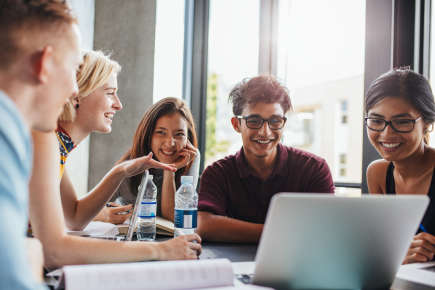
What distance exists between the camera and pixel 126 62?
10.5 feet

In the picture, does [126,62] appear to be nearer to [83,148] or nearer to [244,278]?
[83,148]

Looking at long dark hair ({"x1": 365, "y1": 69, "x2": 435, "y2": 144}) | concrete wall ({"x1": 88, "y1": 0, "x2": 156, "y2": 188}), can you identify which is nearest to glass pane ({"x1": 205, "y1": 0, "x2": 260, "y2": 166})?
concrete wall ({"x1": 88, "y1": 0, "x2": 156, "y2": 188})

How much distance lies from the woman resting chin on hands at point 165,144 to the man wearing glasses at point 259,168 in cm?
46

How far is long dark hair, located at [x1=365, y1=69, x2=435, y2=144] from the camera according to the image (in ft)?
4.38

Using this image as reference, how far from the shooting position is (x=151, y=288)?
27.5 inches

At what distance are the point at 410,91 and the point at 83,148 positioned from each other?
8.48 ft

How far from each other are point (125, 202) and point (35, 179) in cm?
127

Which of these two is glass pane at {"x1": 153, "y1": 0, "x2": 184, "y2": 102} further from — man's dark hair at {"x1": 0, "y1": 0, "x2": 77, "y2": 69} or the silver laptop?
the silver laptop

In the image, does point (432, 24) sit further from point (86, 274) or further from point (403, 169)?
point (86, 274)

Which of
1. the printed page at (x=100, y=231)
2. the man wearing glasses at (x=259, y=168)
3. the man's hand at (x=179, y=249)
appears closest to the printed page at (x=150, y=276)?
the man's hand at (x=179, y=249)

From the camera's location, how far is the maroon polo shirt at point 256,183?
5.27 feet

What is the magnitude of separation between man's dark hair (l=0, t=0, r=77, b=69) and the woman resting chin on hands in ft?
4.65

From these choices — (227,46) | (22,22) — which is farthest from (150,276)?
(227,46)

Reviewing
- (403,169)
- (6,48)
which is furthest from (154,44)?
(6,48)
